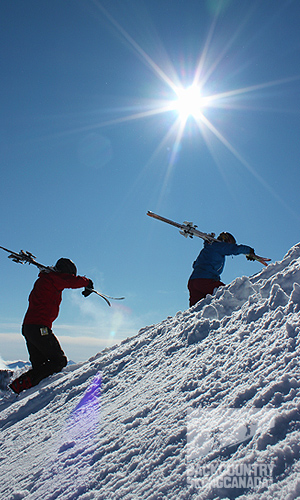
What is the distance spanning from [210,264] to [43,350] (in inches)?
135

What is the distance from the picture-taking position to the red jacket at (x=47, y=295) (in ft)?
17.6

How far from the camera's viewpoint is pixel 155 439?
5.57 feet

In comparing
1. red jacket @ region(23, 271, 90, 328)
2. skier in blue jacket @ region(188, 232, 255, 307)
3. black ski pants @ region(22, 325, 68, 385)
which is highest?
skier in blue jacket @ region(188, 232, 255, 307)

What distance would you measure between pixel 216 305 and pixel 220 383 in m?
1.41

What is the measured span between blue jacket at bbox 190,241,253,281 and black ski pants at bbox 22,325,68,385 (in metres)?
2.82

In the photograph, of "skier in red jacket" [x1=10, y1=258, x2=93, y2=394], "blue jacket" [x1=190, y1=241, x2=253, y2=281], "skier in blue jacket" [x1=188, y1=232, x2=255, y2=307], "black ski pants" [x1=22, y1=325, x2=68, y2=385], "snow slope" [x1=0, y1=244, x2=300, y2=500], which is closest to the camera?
"snow slope" [x1=0, y1=244, x2=300, y2=500]

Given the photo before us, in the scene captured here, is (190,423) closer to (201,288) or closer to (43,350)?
(201,288)

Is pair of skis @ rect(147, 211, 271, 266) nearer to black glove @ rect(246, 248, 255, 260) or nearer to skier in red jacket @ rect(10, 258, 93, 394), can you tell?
black glove @ rect(246, 248, 255, 260)

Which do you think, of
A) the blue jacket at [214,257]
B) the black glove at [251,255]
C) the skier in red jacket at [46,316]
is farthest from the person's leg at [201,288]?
the skier in red jacket at [46,316]

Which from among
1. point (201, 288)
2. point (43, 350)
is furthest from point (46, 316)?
point (201, 288)

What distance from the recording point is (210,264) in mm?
5879

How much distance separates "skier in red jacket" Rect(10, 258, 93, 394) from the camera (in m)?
5.20

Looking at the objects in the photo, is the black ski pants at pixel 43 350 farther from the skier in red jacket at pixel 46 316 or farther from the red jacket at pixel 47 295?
the red jacket at pixel 47 295

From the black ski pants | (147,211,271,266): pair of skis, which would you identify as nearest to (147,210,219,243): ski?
(147,211,271,266): pair of skis
